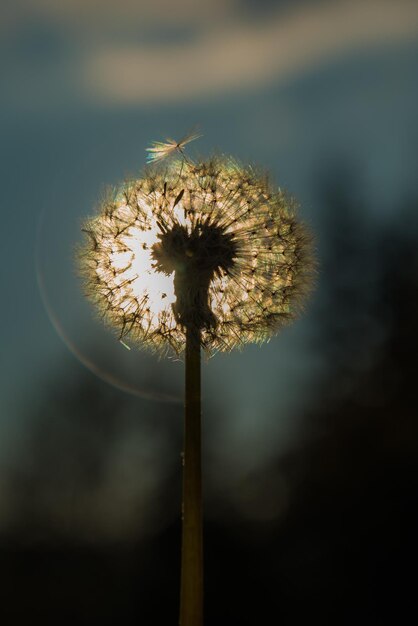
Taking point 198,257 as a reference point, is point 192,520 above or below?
below

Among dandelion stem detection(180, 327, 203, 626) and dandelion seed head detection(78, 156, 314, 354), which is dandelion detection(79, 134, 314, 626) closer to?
dandelion seed head detection(78, 156, 314, 354)

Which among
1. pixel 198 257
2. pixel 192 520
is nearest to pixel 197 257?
pixel 198 257

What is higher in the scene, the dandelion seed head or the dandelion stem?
the dandelion seed head

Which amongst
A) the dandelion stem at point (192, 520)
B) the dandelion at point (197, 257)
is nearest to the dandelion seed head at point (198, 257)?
the dandelion at point (197, 257)

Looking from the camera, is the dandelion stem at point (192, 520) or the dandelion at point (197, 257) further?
the dandelion at point (197, 257)

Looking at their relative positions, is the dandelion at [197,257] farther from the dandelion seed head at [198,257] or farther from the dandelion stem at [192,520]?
the dandelion stem at [192,520]

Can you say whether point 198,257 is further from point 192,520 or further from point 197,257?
point 192,520

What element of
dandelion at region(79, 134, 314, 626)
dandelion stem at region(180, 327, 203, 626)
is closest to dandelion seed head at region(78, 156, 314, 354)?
dandelion at region(79, 134, 314, 626)
